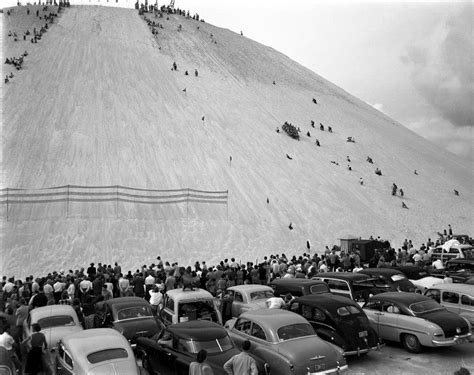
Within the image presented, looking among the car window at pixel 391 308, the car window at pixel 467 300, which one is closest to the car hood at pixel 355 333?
the car window at pixel 391 308

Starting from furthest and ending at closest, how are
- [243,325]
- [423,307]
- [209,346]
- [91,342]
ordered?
[423,307] → [243,325] → [209,346] → [91,342]

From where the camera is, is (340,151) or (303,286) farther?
(340,151)

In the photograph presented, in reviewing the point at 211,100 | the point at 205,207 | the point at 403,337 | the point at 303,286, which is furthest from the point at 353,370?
the point at 211,100

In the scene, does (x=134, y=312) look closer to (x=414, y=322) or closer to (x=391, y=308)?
(x=391, y=308)

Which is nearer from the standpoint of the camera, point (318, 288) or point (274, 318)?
point (274, 318)

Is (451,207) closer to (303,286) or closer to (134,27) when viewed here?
(303,286)

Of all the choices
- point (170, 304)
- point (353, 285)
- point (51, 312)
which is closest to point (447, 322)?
point (353, 285)
